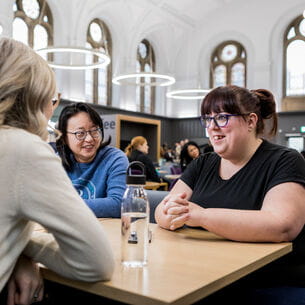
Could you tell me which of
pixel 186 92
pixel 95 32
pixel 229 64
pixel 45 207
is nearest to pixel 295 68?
pixel 229 64

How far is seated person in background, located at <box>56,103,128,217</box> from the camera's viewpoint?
2500 millimetres

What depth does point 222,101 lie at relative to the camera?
1.86 m

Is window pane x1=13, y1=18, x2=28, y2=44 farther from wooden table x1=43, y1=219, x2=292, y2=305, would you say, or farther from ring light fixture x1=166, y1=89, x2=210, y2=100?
wooden table x1=43, y1=219, x2=292, y2=305

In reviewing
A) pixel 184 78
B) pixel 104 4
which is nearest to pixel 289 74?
pixel 184 78

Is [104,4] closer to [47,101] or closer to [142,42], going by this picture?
[142,42]

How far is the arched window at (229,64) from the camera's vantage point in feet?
49.6

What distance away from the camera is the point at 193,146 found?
261 inches

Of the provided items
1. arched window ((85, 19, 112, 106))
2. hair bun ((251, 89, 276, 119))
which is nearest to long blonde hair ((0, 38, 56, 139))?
hair bun ((251, 89, 276, 119))

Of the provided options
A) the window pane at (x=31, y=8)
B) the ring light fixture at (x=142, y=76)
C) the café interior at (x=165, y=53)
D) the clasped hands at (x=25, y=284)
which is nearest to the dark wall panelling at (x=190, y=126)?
the café interior at (x=165, y=53)

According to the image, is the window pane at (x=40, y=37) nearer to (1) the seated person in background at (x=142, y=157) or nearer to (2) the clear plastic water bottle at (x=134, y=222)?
(1) the seated person in background at (x=142, y=157)

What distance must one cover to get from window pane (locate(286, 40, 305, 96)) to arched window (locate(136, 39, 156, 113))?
16.4 feet

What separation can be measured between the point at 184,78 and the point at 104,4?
4.71 meters

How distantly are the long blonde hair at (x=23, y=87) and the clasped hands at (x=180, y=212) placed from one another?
2.38 feet

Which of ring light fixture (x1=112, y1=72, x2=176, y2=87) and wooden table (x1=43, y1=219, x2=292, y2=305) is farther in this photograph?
ring light fixture (x1=112, y1=72, x2=176, y2=87)
